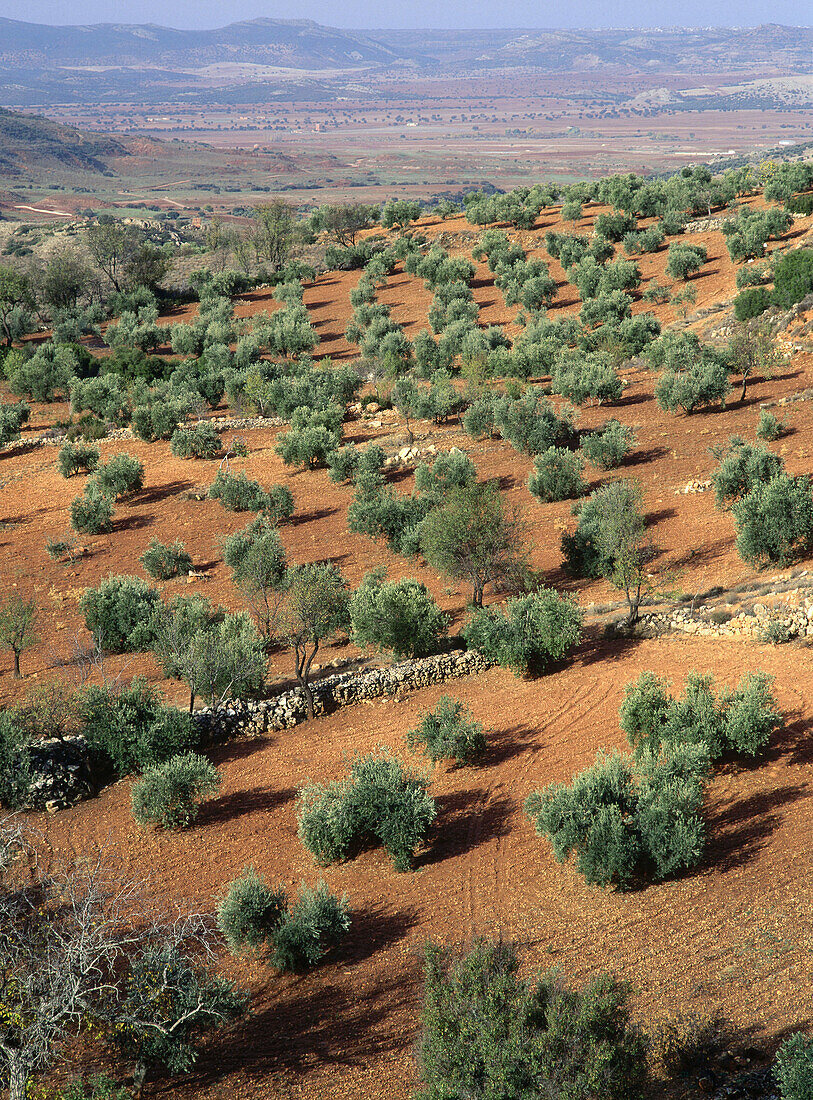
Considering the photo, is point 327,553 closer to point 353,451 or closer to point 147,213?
point 353,451

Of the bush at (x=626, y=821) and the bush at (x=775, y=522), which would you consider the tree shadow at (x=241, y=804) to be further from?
the bush at (x=775, y=522)

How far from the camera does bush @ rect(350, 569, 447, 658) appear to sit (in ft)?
60.4

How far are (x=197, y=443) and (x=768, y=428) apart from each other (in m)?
20.4

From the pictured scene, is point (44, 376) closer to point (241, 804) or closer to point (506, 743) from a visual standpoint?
point (241, 804)

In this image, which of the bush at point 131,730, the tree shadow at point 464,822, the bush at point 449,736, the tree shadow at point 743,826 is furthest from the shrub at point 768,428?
the bush at point 131,730

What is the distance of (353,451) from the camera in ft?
101

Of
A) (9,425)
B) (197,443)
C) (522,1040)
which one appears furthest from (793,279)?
(522,1040)

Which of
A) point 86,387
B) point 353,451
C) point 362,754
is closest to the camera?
point 362,754

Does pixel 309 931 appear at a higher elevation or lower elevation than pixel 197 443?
lower

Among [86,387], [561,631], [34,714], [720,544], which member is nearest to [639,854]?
[561,631]

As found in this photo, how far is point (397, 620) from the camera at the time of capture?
18.4 meters

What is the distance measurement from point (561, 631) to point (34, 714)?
32.6ft

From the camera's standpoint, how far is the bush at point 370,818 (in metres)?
12.1

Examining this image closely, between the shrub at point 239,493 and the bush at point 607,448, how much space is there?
1053 cm
